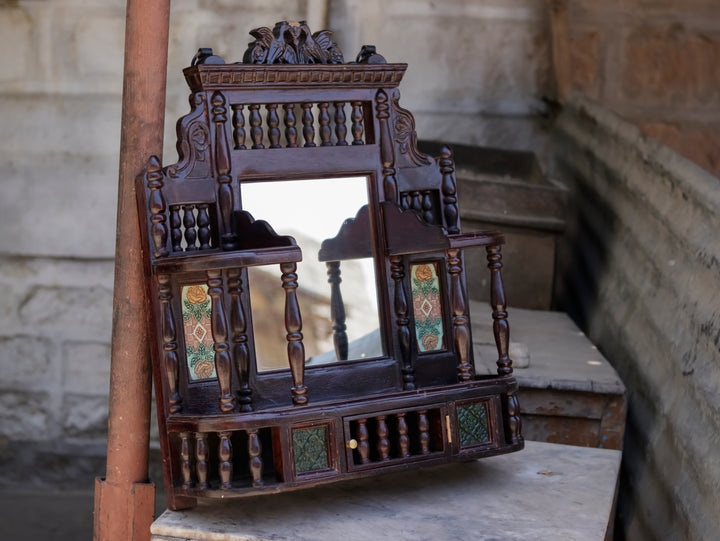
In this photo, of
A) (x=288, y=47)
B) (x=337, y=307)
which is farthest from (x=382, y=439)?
(x=288, y=47)

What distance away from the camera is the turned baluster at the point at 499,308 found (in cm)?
170

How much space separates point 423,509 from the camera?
160 centimetres

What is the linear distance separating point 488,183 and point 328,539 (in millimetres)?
1637

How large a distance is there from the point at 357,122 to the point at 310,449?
0.65m

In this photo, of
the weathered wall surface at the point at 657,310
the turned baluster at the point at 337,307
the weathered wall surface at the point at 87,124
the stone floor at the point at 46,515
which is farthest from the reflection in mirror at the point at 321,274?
the stone floor at the point at 46,515

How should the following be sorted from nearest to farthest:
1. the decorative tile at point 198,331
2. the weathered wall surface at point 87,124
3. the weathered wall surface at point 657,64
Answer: the decorative tile at point 198,331 < the weathered wall surface at point 87,124 < the weathered wall surface at point 657,64

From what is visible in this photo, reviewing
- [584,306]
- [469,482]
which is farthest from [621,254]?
[469,482]

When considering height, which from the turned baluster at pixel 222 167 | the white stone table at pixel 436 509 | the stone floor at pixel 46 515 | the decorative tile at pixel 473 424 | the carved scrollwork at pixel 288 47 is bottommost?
the stone floor at pixel 46 515

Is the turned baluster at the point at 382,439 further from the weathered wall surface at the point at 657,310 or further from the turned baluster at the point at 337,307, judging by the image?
the weathered wall surface at the point at 657,310

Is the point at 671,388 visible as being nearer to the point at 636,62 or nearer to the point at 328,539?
the point at 328,539

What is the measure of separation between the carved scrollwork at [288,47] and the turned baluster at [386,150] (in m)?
0.12

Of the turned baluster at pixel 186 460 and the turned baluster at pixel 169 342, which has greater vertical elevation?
the turned baluster at pixel 169 342

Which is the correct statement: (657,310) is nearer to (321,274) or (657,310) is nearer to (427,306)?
(427,306)

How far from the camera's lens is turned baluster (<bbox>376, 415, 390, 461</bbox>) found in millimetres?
1579
